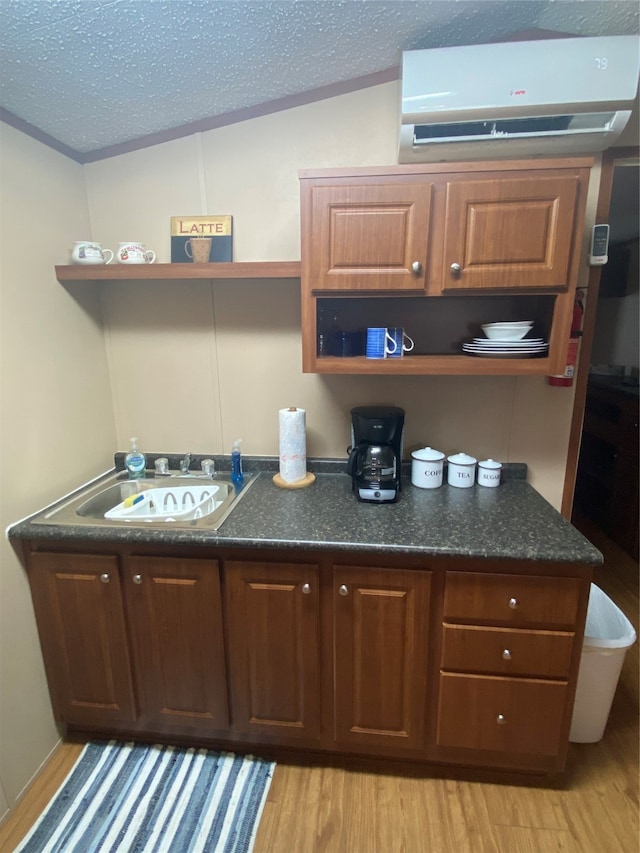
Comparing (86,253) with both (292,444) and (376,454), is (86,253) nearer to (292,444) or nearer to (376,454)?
(292,444)

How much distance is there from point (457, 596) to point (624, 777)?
0.98 meters

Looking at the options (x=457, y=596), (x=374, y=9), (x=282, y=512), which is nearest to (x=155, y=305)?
(x=282, y=512)

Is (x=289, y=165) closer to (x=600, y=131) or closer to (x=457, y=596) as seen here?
(x=600, y=131)

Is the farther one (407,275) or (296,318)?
(296,318)

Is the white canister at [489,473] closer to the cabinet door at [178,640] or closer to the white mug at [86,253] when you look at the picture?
the cabinet door at [178,640]

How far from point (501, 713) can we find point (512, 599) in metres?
0.41

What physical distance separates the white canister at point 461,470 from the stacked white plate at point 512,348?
16.9 inches

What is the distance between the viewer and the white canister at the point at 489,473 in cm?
167

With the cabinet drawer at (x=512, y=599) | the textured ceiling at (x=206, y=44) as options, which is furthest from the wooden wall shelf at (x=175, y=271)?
the cabinet drawer at (x=512, y=599)

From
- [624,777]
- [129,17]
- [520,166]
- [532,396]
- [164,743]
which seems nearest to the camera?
[129,17]

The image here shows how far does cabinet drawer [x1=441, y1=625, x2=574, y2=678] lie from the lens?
4.18 feet

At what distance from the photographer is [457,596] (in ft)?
4.20

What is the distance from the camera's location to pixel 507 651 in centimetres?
129

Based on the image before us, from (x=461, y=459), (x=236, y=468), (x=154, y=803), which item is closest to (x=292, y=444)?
(x=236, y=468)
